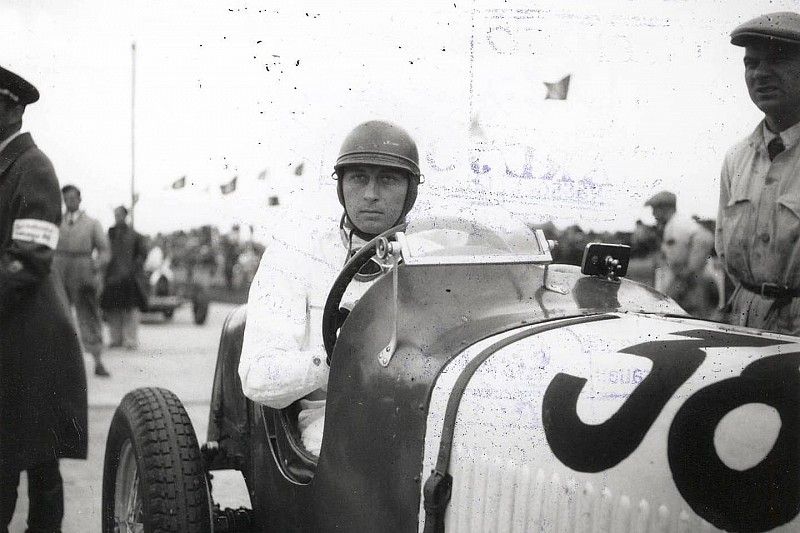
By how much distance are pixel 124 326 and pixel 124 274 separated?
0.83m

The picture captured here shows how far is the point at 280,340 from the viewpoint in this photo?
2.68 metres

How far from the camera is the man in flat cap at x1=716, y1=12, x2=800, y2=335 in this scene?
2625 millimetres

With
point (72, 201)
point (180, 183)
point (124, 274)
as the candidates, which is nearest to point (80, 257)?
point (72, 201)

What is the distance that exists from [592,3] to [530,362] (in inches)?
50.8

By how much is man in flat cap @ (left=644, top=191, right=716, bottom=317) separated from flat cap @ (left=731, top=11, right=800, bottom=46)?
2.30ft

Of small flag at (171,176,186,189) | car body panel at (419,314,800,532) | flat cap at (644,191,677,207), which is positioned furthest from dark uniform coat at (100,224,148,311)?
car body panel at (419,314,800,532)

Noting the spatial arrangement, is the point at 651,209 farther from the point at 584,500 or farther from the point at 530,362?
the point at 584,500

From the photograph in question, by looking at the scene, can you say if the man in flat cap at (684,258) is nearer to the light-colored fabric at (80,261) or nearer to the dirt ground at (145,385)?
the dirt ground at (145,385)

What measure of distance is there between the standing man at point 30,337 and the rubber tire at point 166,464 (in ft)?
2.93

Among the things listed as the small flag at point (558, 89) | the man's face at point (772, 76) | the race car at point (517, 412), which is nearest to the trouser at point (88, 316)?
the race car at point (517, 412)

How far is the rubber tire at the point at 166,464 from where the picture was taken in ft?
8.83

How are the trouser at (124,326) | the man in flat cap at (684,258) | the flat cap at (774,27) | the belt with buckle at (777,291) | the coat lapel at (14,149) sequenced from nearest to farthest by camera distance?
the flat cap at (774,27)
the belt with buckle at (777,291)
the man in flat cap at (684,258)
the coat lapel at (14,149)
the trouser at (124,326)

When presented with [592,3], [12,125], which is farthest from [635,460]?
[12,125]

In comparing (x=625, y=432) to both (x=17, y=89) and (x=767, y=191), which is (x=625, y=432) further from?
(x=17, y=89)
